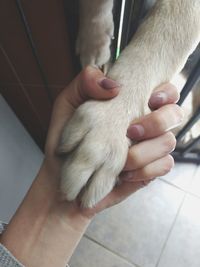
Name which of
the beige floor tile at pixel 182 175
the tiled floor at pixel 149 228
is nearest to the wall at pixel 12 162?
the tiled floor at pixel 149 228

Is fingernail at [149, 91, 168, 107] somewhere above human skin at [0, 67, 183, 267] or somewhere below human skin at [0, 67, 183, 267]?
above

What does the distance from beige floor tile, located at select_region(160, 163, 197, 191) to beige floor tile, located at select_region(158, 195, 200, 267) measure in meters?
0.06

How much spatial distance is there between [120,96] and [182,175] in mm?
943

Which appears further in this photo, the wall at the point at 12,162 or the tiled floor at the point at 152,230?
the tiled floor at the point at 152,230

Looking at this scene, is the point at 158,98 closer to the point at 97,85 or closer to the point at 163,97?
the point at 163,97

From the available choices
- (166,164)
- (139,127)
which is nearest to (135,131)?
(139,127)

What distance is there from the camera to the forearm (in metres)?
0.68

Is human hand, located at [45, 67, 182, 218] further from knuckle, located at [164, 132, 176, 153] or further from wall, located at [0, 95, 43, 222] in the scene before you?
wall, located at [0, 95, 43, 222]

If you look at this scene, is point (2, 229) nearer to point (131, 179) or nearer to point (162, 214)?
point (131, 179)

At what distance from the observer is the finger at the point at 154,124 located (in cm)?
56

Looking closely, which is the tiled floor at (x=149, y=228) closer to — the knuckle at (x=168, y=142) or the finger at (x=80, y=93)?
the finger at (x=80, y=93)

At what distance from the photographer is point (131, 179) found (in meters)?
0.60

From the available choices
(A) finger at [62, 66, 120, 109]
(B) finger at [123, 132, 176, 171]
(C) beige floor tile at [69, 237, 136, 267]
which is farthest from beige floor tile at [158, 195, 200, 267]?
(A) finger at [62, 66, 120, 109]

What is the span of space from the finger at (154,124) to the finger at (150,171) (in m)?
0.06
